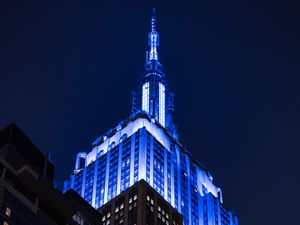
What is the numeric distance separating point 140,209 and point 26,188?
67.9 m

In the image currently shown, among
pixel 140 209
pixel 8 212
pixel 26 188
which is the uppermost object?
pixel 140 209

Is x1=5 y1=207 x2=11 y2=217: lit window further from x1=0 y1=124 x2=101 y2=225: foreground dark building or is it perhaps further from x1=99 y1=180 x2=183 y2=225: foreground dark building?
x1=99 y1=180 x2=183 y2=225: foreground dark building

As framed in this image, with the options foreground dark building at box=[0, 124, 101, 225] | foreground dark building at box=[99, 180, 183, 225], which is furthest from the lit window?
foreground dark building at box=[99, 180, 183, 225]

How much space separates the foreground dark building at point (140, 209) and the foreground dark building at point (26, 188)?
53.2 meters

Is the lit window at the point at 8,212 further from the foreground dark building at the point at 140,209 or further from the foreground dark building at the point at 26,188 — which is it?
the foreground dark building at the point at 140,209

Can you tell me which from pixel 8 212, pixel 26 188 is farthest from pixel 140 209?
pixel 8 212

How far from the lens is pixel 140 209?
184750mm

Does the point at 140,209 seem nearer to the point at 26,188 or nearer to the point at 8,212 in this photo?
the point at 26,188

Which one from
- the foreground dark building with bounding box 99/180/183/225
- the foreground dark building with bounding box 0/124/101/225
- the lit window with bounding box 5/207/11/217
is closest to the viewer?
the lit window with bounding box 5/207/11/217

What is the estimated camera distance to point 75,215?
134875mm

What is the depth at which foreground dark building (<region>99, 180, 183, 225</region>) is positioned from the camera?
183750 millimetres

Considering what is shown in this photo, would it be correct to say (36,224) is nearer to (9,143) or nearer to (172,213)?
(9,143)

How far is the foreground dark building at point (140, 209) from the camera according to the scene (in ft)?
603

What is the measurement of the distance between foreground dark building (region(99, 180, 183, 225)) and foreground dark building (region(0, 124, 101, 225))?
5315 centimetres
